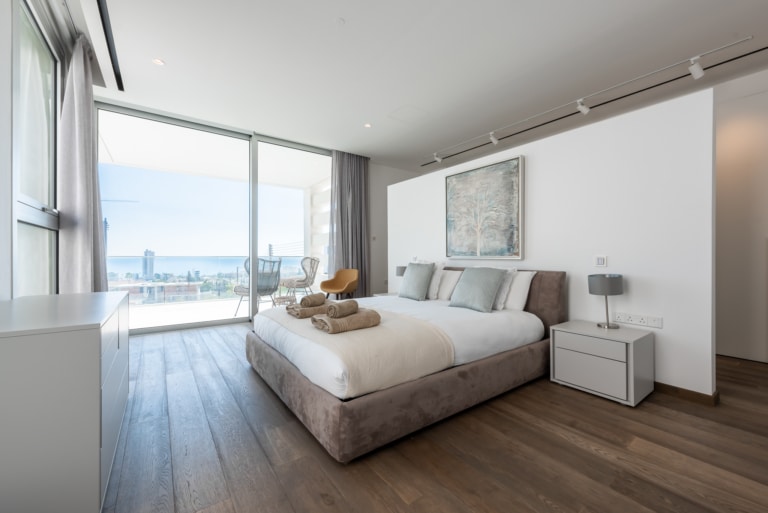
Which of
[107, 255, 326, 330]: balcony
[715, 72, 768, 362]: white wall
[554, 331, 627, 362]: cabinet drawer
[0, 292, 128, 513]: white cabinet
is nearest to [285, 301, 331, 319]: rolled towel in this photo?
[0, 292, 128, 513]: white cabinet

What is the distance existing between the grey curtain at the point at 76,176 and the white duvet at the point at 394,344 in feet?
5.69

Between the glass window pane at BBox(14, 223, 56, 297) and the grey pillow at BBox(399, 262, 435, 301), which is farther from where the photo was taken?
the grey pillow at BBox(399, 262, 435, 301)

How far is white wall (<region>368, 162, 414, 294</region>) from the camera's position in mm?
6156

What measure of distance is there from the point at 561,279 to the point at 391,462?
2194mm

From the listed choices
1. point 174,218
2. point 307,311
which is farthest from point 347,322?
point 174,218

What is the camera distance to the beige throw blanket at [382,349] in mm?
1646

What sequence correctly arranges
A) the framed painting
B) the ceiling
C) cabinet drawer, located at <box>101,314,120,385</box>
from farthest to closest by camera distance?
the framed painting, the ceiling, cabinet drawer, located at <box>101,314,120,385</box>

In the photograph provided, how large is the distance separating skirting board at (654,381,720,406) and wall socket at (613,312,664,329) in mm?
444

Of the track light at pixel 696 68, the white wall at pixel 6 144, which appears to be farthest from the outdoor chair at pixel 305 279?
the track light at pixel 696 68

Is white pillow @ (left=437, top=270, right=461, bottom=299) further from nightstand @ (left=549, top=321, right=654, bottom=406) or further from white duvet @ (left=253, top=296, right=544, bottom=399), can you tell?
nightstand @ (left=549, top=321, right=654, bottom=406)

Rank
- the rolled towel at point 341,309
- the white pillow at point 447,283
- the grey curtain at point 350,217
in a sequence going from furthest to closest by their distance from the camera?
1. the grey curtain at point 350,217
2. the white pillow at point 447,283
3. the rolled towel at point 341,309

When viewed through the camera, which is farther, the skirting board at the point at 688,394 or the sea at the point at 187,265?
the sea at the point at 187,265

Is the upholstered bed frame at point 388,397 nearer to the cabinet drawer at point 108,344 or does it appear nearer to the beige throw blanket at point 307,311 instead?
the beige throw blanket at point 307,311

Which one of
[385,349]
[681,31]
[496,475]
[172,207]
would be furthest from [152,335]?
[681,31]
